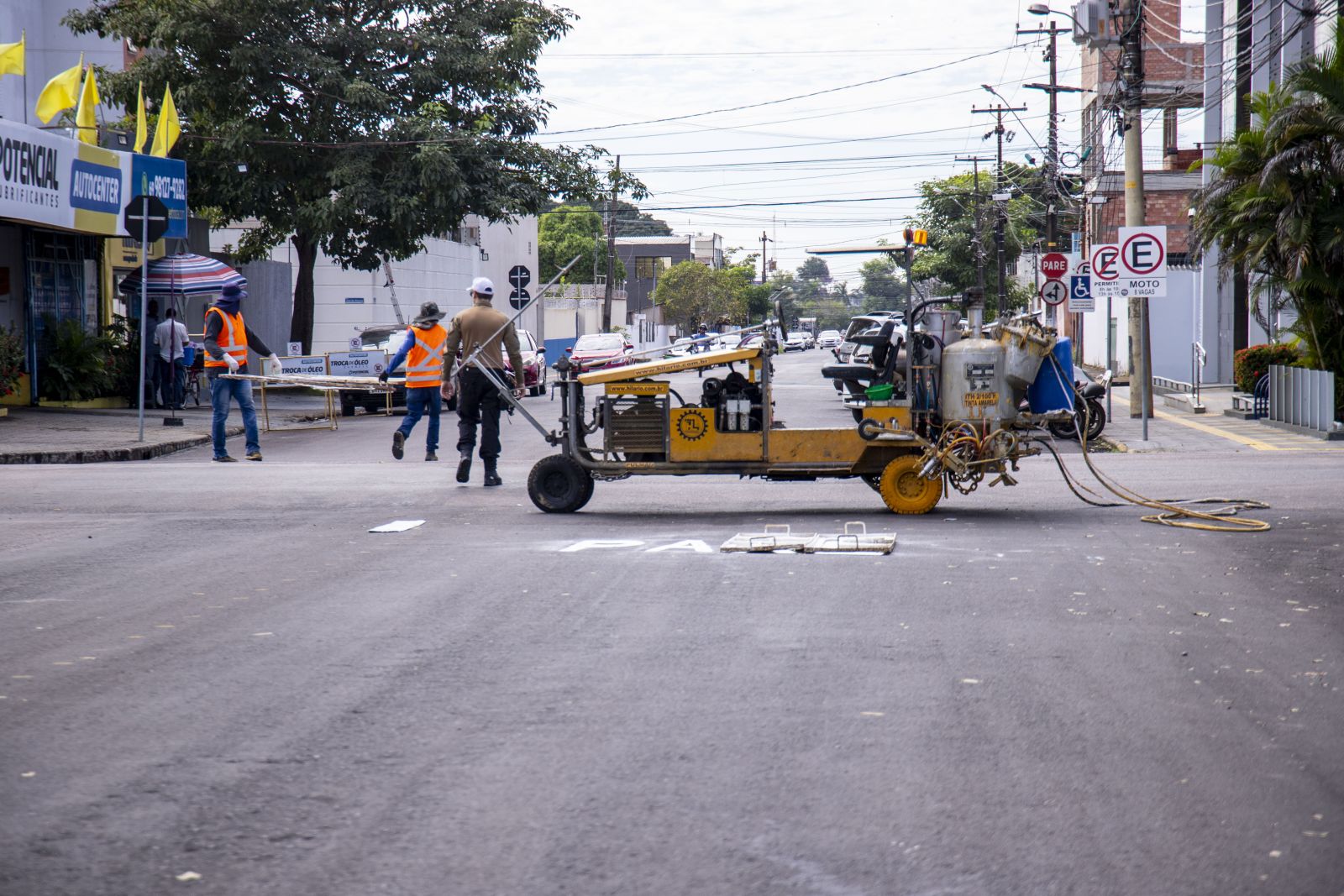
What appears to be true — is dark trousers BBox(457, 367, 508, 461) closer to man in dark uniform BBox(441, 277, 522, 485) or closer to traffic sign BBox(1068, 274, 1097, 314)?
man in dark uniform BBox(441, 277, 522, 485)

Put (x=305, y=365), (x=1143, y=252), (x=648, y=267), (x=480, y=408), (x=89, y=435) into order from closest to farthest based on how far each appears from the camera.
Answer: (x=480, y=408) → (x=1143, y=252) → (x=89, y=435) → (x=305, y=365) → (x=648, y=267)

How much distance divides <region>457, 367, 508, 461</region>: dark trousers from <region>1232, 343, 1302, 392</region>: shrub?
15.1 meters

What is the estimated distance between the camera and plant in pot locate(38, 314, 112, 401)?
25.8m

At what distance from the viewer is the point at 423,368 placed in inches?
660

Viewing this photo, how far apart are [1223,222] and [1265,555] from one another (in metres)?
14.5

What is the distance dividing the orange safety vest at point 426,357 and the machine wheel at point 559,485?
15.6 feet

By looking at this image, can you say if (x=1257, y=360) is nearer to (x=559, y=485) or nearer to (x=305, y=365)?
(x=305, y=365)

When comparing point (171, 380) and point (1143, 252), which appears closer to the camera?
point (1143, 252)

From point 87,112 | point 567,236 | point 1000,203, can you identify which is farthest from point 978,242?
point 567,236

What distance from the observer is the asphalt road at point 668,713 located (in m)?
4.16

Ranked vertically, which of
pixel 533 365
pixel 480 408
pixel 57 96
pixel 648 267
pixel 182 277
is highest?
pixel 648 267

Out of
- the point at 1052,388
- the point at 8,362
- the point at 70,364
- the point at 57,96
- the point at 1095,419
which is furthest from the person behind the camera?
the point at 70,364

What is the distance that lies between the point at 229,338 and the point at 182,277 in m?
11.5

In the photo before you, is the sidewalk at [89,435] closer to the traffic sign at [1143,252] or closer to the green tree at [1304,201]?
the traffic sign at [1143,252]
